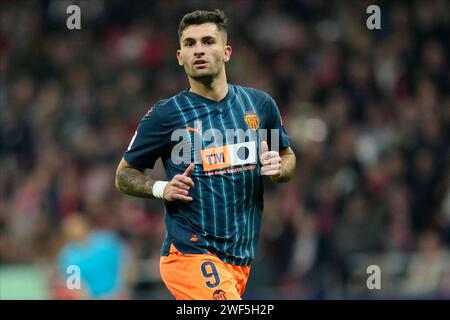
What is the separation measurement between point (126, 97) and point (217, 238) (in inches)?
357

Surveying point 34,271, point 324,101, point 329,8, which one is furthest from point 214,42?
point 329,8

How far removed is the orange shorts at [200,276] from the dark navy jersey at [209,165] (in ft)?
0.16

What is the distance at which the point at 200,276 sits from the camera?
6160 mm

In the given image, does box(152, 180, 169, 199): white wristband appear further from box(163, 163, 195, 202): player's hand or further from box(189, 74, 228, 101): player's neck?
box(189, 74, 228, 101): player's neck

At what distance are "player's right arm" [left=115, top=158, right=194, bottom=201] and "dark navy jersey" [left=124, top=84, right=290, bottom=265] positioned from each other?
7cm

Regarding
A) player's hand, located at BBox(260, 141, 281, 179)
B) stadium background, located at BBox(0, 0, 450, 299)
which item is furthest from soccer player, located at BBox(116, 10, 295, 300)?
stadium background, located at BBox(0, 0, 450, 299)

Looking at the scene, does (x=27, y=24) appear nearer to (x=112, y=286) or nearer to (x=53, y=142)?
(x=53, y=142)

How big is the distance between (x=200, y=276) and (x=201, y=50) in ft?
4.56

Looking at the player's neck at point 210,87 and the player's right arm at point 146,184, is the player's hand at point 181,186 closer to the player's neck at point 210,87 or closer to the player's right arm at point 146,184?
the player's right arm at point 146,184

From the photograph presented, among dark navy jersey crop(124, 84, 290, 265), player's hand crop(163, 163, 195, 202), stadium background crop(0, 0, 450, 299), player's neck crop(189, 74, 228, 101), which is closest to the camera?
player's hand crop(163, 163, 195, 202)

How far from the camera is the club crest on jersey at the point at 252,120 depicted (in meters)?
6.42

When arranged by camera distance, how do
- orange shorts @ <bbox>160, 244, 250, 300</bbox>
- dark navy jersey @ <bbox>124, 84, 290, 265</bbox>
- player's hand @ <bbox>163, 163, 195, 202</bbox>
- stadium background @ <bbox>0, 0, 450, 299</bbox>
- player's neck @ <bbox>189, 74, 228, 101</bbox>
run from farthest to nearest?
stadium background @ <bbox>0, 0, 450, 299</bbox> < player's neck @ <bbox>189, 74, 228, 101</bbox> < dark navy jersey @ <bbox>124, 84, 290, 265</bbox> < orange shorts @ <bbox>160, 244, 250, 300</bbox> < player's hand @ <bbox>163, 163, 195, 202</bbox>

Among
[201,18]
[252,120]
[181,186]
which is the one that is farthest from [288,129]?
[181,186]

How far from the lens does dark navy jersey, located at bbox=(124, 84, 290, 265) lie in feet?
20.4
